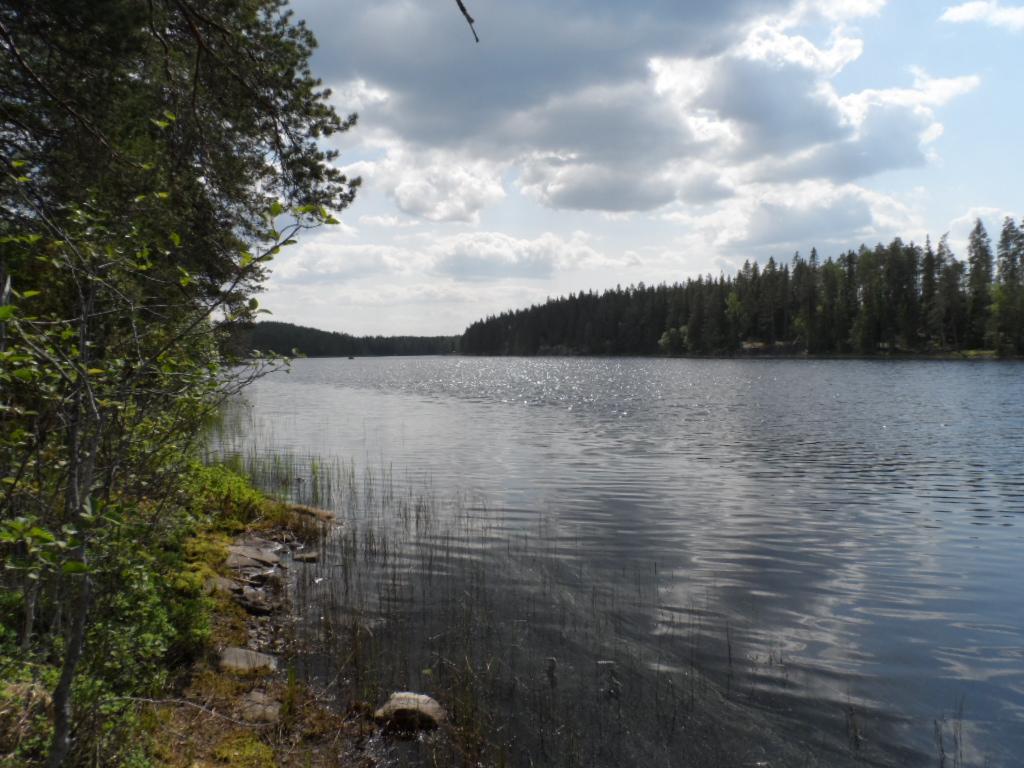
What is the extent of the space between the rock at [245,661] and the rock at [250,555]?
389 cm

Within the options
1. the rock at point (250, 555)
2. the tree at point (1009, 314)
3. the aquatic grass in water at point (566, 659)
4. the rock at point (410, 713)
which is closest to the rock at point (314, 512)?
the aquatic grass in water at point (566, 659)

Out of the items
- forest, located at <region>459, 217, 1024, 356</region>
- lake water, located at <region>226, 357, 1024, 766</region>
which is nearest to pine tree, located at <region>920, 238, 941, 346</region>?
forest, located at <region>459, 217, 1024, 356</region>

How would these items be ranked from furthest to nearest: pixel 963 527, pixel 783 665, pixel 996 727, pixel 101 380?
1. pixel 963 527
2. pixel 783 665
3. pixel 996 727
4. pixel 101 380

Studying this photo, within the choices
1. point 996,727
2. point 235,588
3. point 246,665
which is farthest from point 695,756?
point 235,588

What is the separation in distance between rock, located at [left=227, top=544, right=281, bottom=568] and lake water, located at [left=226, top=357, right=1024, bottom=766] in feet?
10.7

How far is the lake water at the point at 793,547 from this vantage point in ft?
25.5

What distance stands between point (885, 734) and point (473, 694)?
4.81 meters

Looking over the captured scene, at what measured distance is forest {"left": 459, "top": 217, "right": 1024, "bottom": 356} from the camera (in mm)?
100688

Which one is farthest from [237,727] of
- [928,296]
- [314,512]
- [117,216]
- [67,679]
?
[928,296]

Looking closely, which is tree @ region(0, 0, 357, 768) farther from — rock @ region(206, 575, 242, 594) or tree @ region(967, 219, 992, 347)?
tree @ region(967, 219, 992, 347)

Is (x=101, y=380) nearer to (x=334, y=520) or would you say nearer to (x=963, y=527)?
(x=334, y=520)

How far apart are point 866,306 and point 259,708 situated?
124m

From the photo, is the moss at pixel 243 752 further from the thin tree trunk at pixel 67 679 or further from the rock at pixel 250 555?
the rock at pixel 250 555

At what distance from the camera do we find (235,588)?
10.7 m
